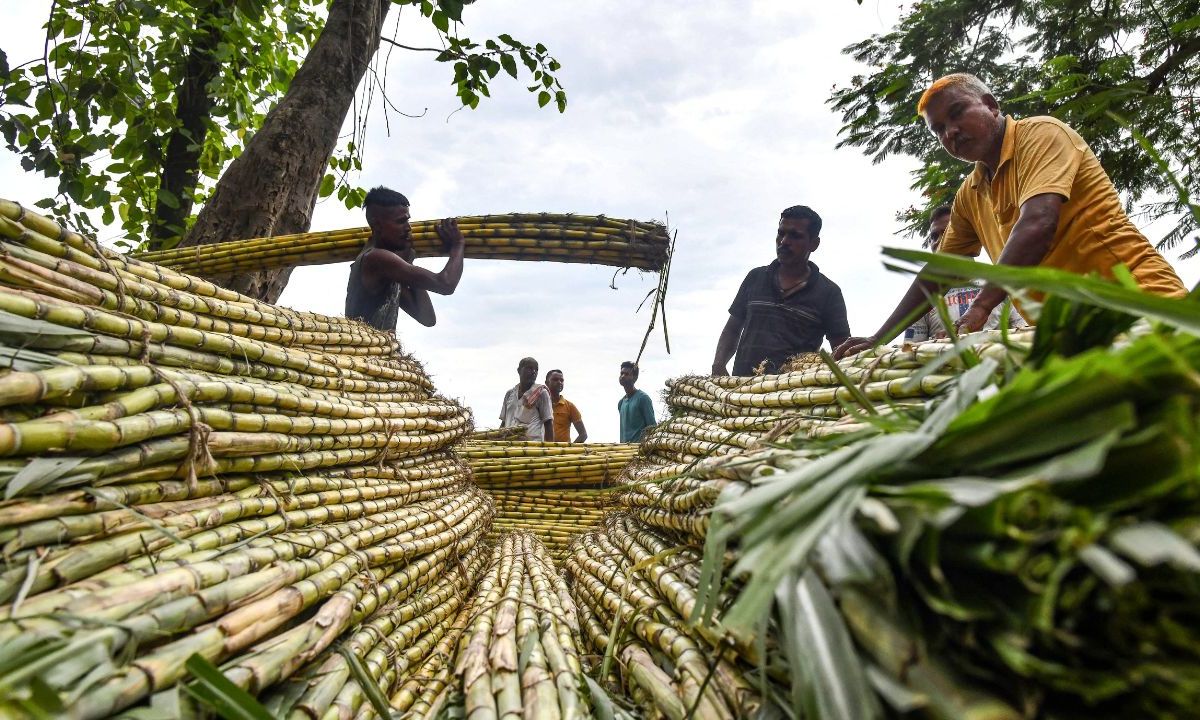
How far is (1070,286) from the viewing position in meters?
0.70

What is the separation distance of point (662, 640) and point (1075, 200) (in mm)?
2273

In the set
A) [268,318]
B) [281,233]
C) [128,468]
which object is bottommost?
[128,468]

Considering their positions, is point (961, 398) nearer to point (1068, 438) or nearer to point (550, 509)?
point (1068, 438)

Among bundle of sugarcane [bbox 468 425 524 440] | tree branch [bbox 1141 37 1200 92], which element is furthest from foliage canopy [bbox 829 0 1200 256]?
bundle of sugarcane [bbox 468 425 524 440]

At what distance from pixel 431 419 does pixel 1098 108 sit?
148 inches

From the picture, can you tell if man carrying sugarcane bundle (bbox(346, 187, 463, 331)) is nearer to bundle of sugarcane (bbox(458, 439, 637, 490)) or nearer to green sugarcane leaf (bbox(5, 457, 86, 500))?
bundle of sugarcane (bbox(458, 439, 637, 490))

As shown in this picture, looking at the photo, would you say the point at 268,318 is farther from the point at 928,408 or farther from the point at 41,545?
the point at 928,408

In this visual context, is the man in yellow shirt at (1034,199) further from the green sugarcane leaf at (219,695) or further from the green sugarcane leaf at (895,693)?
the green sugarcane leaf at (219,695)

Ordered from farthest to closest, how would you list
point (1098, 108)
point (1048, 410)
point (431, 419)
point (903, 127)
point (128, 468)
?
point (903, 127) → point (1098, 108) → point (431, 419) → point (128, 468) → point (1048, 410)

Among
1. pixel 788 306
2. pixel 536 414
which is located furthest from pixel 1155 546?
pixel 536 414

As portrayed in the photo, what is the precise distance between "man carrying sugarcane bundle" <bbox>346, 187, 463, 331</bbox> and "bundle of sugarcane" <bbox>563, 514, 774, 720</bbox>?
1640 mm

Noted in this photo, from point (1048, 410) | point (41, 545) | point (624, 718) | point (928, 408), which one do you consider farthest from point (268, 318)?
point (1048, 410)

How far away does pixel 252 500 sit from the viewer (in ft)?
4.35

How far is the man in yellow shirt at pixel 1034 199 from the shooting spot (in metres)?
2.28
